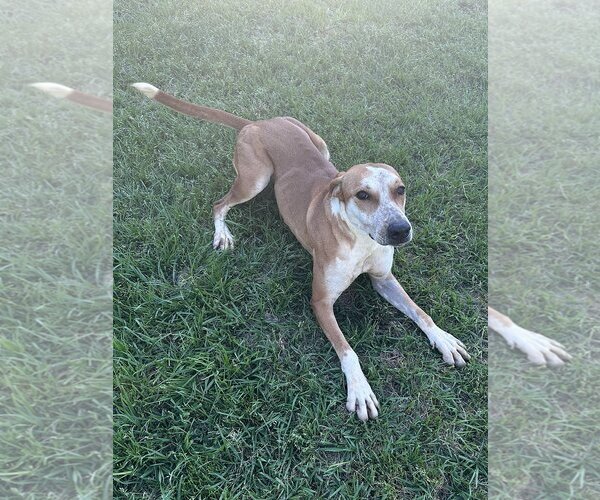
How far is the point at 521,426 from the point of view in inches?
108

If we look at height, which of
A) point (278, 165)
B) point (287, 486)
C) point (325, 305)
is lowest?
point (287, 486)

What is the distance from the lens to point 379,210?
291 centimetres

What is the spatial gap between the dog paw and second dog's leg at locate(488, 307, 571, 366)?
3.10ft

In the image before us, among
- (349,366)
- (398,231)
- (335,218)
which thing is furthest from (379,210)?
(349,366)

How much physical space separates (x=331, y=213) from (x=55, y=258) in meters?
1.83

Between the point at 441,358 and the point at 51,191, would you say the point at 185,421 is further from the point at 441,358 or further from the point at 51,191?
the point at 51,191

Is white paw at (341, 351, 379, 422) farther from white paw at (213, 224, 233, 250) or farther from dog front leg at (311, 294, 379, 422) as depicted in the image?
white paw at (213, 224, 233, 250)

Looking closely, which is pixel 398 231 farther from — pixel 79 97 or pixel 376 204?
pixel 79 97

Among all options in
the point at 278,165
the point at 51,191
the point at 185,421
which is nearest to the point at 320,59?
the point at 278,165

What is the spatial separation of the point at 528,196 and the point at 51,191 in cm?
357

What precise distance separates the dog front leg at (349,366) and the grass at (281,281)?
83 millimetres

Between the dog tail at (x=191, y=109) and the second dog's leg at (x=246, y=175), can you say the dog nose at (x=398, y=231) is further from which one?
the dog tail at (x=191, y=109)

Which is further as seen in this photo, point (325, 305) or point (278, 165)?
point (278, 165)

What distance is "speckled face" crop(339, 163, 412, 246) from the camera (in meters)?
2.85
